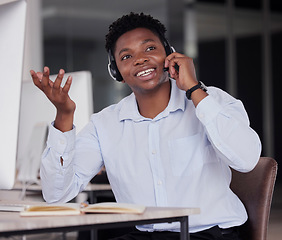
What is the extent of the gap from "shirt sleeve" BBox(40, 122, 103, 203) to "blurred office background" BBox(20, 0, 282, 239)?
4202mm

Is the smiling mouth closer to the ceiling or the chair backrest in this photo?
the chair backrest

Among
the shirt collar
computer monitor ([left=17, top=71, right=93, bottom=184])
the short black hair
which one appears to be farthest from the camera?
Answer: computer monitor ([left=17, top=71, right=93, bottom=184])

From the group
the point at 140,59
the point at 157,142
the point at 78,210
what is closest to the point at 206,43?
the point at 140,59

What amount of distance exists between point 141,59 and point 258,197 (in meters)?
0.65

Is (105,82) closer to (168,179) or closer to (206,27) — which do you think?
(206,27)

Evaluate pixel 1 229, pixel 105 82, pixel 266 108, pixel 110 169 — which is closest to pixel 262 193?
pixel 110 169

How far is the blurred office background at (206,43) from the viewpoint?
666 centimetres

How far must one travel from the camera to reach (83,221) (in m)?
1.32

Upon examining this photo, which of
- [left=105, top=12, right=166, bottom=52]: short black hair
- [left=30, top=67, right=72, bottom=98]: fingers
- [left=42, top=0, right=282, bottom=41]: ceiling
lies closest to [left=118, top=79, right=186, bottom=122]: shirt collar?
[left=105, top=12, right=166, bottom=52]: short black hair

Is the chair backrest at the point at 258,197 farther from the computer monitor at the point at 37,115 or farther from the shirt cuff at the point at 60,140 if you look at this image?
the computer monitor at the point at 37,115

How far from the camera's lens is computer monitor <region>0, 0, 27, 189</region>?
1.55 m

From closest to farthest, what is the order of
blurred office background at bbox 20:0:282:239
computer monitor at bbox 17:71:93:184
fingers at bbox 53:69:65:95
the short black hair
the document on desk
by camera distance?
the document on desk, fingers at bbox 53:69:65:95, the short black hair, computer monitor at bbox 17:71:93:184, blurred office background at bbox 20:0:282:239

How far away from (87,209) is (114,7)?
5.69m

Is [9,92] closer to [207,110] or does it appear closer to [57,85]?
[57,85]
